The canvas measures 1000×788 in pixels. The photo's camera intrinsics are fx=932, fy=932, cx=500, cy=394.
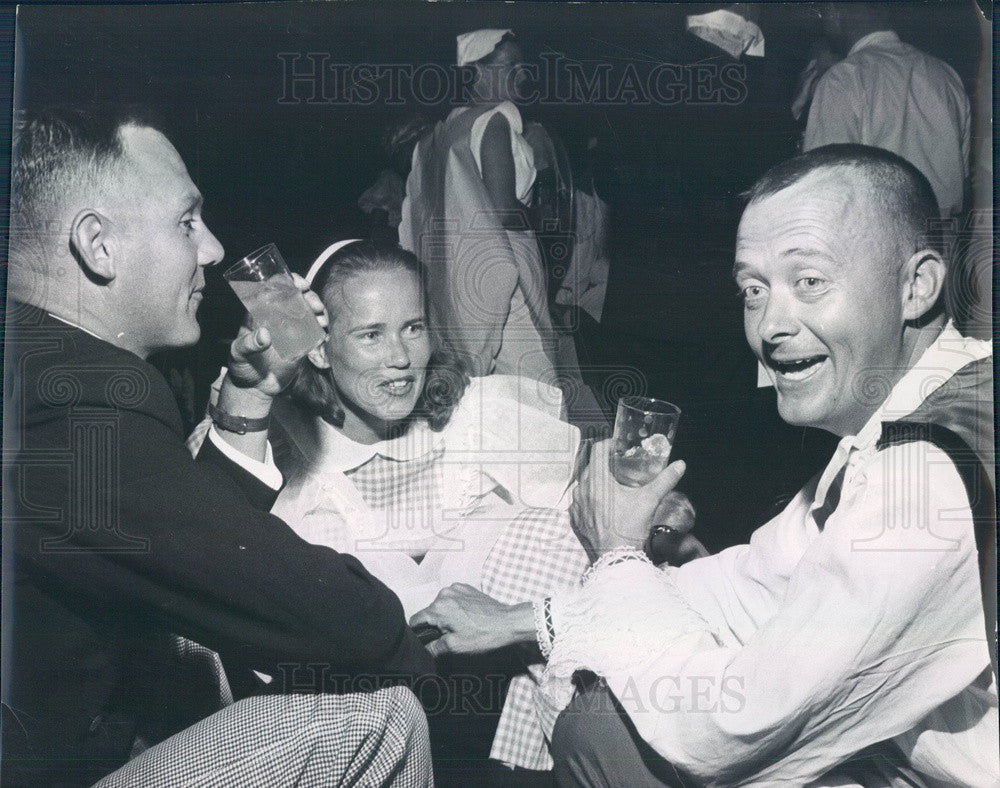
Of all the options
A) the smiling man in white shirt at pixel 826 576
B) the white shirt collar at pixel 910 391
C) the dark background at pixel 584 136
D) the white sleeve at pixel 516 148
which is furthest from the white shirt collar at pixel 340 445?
the white shirt collar at pixel 910 391

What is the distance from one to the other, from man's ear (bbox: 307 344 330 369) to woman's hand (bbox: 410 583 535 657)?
621mm

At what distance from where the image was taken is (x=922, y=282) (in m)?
2.25

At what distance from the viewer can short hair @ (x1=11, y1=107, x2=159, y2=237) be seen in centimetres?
223

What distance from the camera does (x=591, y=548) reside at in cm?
225

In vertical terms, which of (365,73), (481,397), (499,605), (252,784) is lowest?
(252,784)

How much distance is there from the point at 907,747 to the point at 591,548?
88 cm

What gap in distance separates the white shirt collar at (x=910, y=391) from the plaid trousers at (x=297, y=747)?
1.12 metres

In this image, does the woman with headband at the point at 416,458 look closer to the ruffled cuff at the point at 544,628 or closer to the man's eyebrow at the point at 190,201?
the ruffled cuff at the point at 544,628

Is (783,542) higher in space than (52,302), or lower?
lower

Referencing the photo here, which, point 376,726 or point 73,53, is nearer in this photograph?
point 376,726

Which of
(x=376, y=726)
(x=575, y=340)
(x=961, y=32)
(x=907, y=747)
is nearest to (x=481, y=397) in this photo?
(x=575, y=340)

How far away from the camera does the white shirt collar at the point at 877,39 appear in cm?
230

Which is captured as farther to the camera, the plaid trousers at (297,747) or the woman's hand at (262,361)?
the woman's hand at (262,361)

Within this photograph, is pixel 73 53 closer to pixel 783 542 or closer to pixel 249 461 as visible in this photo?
pixel 249 461
